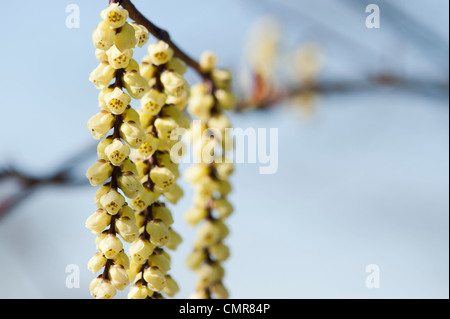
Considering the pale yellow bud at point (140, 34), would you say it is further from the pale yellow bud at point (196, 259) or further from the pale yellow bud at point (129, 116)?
the pale yellow bud at point (196, 259)

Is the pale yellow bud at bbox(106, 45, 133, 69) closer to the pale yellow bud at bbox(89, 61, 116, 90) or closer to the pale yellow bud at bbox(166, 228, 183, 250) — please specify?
the pale yellow bud at bbox(89, 61, 116, 90)

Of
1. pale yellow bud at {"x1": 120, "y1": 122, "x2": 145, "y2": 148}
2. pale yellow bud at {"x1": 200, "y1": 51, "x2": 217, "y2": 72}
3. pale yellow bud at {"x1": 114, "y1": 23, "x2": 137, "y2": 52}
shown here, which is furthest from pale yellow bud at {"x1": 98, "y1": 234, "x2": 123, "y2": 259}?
pale yellow bud at {"x1": 200, "y1": 51, "x2": 217, "y2": 72}

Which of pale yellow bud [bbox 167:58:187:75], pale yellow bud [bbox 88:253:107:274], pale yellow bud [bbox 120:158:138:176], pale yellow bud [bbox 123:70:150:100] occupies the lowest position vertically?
pale yellow bud [bbox 88:253:107:274]

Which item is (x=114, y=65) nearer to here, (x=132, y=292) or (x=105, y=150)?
(x=105, y=150)

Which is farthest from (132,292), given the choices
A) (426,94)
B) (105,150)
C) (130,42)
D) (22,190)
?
(426,94)

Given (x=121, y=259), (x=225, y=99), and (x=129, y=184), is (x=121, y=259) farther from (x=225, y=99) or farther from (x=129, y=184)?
(x=225, y=99)
